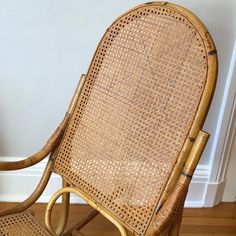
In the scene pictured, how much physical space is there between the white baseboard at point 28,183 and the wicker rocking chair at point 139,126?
52 cm

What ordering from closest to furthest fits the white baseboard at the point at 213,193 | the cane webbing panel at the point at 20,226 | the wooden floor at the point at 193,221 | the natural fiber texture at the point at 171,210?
the natural fiber texture at the point at 171,210
the cane webbing panel at the point at 20,226
the wooden floor at the point at 193,221
the white baseboard at the point at 213,193

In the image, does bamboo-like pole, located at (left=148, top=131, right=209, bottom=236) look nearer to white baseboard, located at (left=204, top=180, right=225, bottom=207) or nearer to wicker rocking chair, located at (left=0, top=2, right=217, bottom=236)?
wicker rocking chair, located at (left=0, top=2, right=217, bottom=236)

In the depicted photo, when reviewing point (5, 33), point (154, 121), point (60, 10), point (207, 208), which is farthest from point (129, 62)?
point (207, 208)

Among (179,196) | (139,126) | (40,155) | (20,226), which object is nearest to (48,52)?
(40,155)

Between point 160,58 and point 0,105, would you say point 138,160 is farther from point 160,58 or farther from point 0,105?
point 0,105

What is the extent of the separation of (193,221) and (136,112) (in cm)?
90

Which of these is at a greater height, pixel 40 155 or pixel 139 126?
pixel 139 126

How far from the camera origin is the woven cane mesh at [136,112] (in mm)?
1154

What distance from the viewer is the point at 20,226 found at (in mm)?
1273

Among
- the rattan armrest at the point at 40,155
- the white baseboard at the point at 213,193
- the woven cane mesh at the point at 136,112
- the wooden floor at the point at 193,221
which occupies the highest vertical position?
the woven cane mesh at the point at 136,112

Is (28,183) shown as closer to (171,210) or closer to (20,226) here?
(20,226)

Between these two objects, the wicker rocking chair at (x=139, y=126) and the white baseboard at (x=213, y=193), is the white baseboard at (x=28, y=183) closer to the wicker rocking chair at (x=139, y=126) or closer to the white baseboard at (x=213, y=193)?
the white baseboard at (x=213, y=193)

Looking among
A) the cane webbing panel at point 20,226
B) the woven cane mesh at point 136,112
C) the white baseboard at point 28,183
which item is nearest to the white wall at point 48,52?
the white baseboard at point 28,183

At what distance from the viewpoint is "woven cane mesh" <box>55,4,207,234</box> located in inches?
45.4
